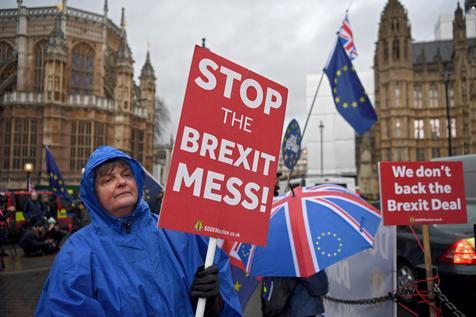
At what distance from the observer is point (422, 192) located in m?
3.97

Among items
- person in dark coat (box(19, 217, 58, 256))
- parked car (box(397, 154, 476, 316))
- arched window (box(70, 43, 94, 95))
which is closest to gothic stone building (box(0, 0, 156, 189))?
arched window (box(70, 43, 94, 95))

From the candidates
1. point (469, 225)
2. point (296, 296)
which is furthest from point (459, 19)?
point (296, 296)

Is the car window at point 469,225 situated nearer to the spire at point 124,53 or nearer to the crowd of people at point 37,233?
the crowd of people at point 37,233

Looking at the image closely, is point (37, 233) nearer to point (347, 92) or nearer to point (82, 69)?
point (347, 92)

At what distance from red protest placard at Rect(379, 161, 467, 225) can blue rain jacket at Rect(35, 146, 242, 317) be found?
2334mm

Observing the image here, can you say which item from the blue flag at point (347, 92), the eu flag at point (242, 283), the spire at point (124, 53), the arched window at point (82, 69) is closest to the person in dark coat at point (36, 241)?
the blue flag at point (347, 92)

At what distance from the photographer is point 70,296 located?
180cm

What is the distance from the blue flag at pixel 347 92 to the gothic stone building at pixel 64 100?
2478 centimetres

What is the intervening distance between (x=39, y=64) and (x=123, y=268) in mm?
35398

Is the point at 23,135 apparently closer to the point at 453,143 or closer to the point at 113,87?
the point at 113,87

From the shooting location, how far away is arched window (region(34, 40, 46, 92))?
3164 centimetres

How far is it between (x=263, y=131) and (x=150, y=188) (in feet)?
29.5

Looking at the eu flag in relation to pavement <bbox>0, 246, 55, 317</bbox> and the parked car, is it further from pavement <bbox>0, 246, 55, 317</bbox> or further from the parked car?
pavement <bbox>0, 246, 55, 317</bbox>

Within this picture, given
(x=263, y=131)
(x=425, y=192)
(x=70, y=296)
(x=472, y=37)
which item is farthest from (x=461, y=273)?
(x=472, y=37)
